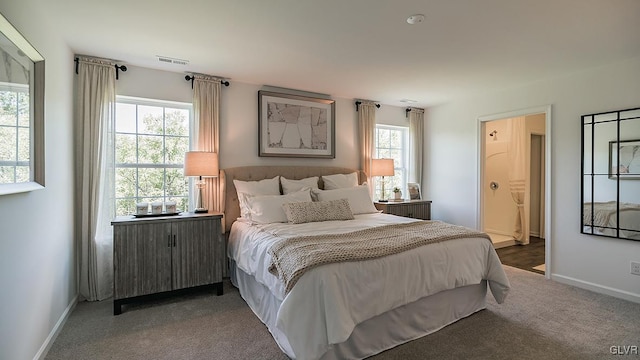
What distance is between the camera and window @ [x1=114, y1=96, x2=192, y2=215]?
3.49 m

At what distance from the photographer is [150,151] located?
3627 mm

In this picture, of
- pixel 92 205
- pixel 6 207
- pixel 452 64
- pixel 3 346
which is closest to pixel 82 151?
pixel 92 205

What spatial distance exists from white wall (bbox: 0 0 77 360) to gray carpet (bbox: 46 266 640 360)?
14.1 inches

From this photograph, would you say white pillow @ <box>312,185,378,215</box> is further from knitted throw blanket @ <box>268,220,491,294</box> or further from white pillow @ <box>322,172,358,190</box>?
knitted throw blanket @ <box>268,220,491,294</box>

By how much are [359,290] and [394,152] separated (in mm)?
3864

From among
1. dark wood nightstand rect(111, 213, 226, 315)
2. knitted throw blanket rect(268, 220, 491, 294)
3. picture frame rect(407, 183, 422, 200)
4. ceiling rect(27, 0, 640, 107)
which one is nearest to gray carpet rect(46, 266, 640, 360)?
dark wood nightstand rect(111, 213, 226, 315)

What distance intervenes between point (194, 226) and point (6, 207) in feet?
5.33

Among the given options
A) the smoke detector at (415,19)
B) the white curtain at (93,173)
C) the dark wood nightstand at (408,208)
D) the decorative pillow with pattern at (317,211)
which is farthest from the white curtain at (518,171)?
the white curtain at (93,173)

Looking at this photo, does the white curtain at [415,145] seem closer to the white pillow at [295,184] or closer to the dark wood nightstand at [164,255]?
the white pillow at [295,184]

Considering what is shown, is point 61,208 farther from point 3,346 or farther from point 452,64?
point 452,64

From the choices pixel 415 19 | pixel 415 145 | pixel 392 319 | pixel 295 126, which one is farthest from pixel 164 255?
pixel 415 145

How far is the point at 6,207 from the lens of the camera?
1.63 m

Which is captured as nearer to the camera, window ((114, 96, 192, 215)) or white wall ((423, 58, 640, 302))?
white wall ((423, 58, 640, 302))

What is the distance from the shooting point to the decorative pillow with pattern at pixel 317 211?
3279 millimetres
